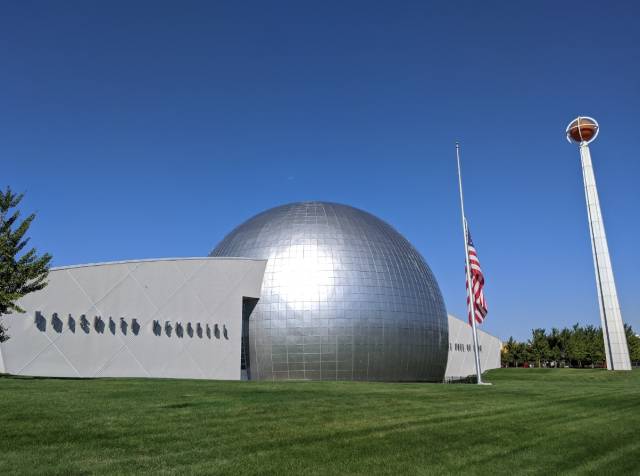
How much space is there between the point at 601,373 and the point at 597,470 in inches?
1931

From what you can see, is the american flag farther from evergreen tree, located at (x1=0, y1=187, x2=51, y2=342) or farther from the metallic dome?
evergreen tree, located at (x1=0, y1=187, x2=51, y2=342)

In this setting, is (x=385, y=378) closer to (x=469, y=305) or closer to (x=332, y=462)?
(x=469, y=305)

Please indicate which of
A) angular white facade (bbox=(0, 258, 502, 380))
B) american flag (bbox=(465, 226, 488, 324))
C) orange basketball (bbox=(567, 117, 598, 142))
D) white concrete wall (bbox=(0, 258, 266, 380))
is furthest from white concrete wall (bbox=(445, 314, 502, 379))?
white concrete wall (bbox=(0, 258, 266, 380))

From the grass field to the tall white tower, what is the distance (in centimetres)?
4411

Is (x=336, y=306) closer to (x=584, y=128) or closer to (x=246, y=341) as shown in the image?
(x=246, y=341)

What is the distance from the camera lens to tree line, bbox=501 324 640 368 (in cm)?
9381

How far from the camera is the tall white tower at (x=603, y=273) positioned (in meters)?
58.0

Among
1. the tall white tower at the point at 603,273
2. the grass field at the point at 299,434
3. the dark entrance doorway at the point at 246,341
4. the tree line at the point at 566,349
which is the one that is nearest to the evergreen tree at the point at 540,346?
the tree line at the point at 566,349

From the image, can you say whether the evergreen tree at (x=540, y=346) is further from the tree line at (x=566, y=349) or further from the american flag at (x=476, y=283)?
the american flag at (x=476, y=283)

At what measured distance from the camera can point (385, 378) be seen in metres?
38.6

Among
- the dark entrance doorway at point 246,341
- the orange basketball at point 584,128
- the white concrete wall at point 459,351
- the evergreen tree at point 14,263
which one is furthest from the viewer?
the orange basketball at point 584,128

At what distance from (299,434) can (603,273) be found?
5621 centimetres

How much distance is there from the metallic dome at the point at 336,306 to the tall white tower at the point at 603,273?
1018 inches

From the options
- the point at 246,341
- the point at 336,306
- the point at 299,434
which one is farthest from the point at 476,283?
the point at 299,434
